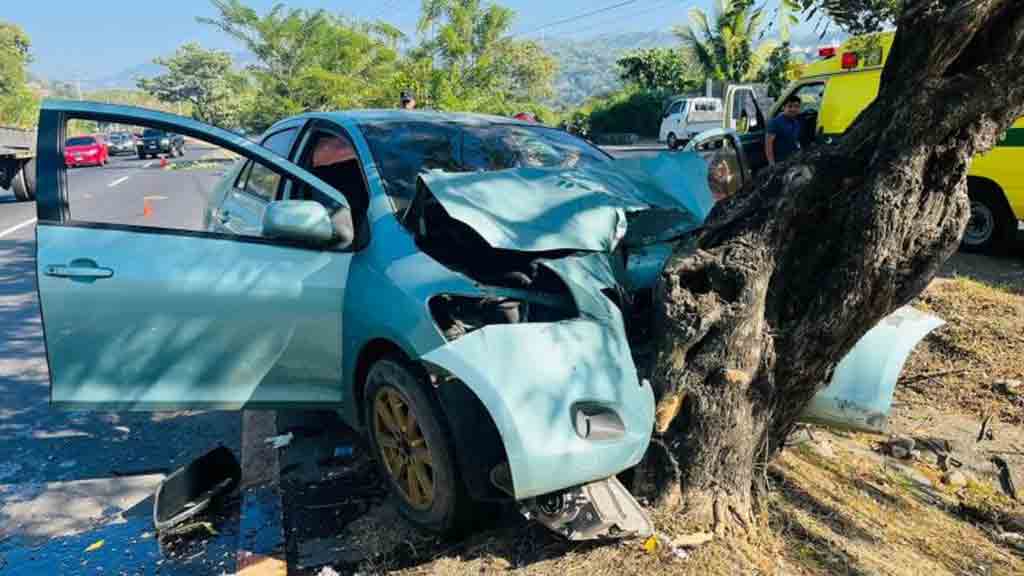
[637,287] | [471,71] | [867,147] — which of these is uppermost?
[471,71]

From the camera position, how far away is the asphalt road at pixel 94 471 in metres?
3.08

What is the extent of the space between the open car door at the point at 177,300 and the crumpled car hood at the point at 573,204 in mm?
642

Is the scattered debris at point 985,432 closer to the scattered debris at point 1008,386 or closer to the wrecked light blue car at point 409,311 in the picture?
the scattered debris at point 1008,386

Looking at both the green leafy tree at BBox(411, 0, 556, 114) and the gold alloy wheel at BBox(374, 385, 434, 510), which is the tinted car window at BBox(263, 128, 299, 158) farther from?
the green leafy tree at BBox(411, 0, 556, 114)

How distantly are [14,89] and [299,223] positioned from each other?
57193 millimetres

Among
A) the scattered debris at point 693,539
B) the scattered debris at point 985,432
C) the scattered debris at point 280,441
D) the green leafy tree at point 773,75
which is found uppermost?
the green leafy tree at point 773,75

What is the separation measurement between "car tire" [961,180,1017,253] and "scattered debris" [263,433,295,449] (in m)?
7.21

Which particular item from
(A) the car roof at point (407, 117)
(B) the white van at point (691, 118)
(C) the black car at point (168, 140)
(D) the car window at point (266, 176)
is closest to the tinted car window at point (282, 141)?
(D) the car window at point (266, 176)

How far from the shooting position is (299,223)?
317 centimetres

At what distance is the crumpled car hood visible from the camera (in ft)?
9.64

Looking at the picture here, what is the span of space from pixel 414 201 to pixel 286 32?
23.1 m

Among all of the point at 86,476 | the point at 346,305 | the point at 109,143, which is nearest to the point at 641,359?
the point at 346,305

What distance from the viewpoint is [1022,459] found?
12.1 feet

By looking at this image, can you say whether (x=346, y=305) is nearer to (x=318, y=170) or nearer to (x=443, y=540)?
(x=443, y=540)
